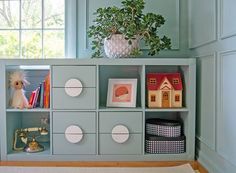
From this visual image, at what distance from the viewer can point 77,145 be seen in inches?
80.3

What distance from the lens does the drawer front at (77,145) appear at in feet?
6.68

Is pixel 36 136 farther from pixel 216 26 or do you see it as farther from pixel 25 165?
pixel 216 26

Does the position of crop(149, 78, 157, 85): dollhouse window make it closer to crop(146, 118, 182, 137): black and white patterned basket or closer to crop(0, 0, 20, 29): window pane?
crop(146, 118, 182, 137): black and white patterned basket

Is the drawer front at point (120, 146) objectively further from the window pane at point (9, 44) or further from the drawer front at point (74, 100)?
the window pane at point (9, 44)

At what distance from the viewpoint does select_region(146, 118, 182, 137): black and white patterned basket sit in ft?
6.89

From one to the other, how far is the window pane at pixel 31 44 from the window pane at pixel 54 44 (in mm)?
48

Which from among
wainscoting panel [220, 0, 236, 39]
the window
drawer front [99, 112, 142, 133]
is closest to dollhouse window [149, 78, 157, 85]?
drawer front [99, 112, 142, 133]

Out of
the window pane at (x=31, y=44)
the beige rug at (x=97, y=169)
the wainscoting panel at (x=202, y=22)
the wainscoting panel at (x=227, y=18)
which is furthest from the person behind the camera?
the window pane at (x=31, y=44)

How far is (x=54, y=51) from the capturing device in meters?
2.47

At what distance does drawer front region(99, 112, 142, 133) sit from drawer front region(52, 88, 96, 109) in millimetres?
107

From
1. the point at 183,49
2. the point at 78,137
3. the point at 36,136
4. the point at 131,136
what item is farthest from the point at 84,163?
the point at 183,49

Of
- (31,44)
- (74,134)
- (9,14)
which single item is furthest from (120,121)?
(9,14)

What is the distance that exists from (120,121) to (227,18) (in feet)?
2.96

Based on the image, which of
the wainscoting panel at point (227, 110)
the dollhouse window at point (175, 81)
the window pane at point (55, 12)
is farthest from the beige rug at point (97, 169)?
the window pane at point (55, 12)
